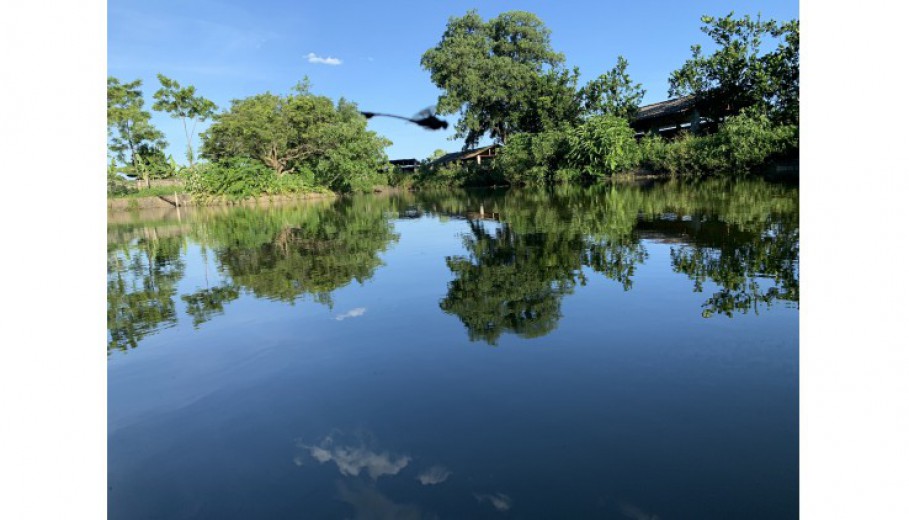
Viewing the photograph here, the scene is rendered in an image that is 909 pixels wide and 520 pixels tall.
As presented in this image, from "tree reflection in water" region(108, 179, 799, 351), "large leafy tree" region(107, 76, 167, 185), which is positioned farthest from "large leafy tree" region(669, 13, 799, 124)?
"large leafy tree" region(107, 76, 167, 185)

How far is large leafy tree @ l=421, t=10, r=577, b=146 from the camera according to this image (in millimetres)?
38281

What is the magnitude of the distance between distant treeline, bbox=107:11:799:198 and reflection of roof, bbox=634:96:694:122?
39.3 inches

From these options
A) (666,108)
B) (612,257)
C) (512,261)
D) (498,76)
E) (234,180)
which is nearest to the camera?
(612,257)

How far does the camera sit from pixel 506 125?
42.8 meters

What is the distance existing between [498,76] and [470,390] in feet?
130

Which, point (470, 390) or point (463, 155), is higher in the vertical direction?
point (463, 155)

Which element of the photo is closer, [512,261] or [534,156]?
[512,261]

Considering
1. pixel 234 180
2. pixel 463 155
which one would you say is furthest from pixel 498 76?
pixel 234 180

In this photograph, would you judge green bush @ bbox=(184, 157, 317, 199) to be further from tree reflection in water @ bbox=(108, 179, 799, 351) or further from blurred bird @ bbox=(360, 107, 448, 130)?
blurred bird @ bbox=(360, 107, 448, 130)

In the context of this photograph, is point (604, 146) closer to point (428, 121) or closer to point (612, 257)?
point (612, 257)

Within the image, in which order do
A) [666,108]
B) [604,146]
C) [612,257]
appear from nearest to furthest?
[612,257] < [604,146] < [666,108]

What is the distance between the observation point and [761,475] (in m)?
2.60

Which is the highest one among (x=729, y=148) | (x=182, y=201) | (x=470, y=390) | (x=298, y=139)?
(x=298, y=139)
